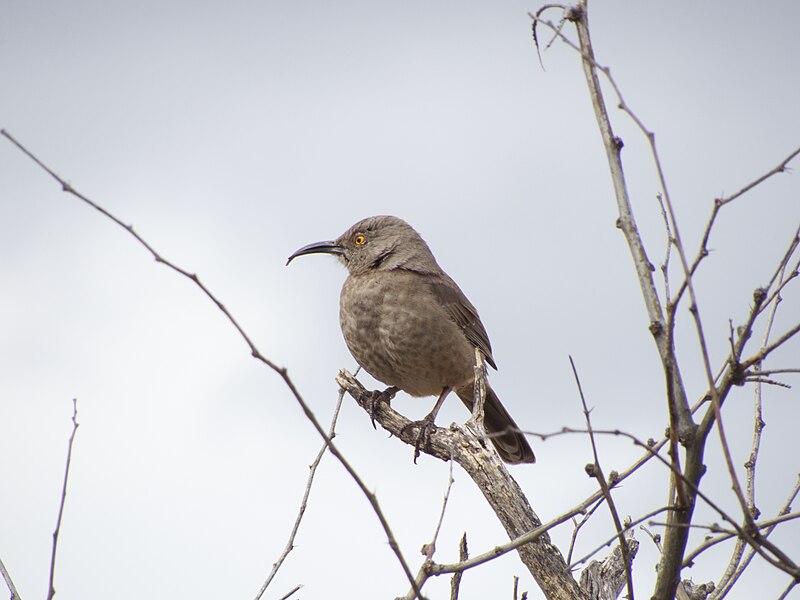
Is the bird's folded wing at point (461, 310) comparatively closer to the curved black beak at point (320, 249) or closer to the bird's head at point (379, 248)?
the bird's head at point (379, 248)

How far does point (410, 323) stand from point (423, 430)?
878 millimetres

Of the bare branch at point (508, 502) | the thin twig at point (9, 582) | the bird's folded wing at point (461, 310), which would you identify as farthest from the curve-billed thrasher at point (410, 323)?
the thin twig at point (9, 582)

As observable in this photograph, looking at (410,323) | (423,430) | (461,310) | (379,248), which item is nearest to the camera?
(423,430)

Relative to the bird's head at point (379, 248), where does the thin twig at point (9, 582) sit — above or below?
below

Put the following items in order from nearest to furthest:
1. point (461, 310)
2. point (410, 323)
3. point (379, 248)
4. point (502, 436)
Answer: point (410, 323)
point (502, 436)
point (461, 310)
point (379, 248)

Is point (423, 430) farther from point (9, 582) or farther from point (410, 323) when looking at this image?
point (9, 582)

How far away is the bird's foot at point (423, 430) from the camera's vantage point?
219 inches

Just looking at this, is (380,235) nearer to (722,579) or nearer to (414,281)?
(414,281)

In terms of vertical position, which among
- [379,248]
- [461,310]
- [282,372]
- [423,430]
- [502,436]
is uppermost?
[379,248]

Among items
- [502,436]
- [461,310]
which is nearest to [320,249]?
[461,310]

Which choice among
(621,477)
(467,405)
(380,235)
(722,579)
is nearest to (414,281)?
(380,235)

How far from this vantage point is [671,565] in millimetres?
2484

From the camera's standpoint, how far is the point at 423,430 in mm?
5641

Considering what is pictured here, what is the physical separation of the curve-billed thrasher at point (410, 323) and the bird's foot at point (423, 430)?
1cm
